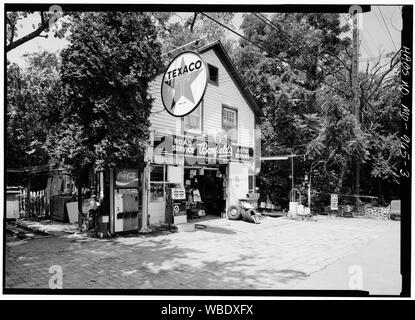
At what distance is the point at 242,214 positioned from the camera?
12.5m

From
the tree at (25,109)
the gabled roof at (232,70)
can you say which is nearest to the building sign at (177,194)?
the tree at (25,109)

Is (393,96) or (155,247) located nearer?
(155,247)

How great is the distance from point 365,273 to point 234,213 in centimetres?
727

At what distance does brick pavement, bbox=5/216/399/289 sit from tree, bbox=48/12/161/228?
7.44 ft

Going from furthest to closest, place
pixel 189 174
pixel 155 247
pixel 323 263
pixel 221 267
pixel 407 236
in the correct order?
pixel 189 174
pixel 155 247
pixel 323 263
pixel 221 267
pixel 407 236

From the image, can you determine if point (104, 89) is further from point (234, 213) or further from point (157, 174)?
point (234, 213)

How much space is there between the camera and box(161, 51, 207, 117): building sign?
635cm

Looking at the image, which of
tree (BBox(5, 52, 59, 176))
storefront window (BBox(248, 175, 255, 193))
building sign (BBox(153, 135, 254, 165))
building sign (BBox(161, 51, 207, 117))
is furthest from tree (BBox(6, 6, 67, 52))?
storefront window (BBox(248, 175, 255, 193))

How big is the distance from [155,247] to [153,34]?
18.5ft

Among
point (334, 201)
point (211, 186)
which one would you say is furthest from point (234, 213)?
point (334, 201)

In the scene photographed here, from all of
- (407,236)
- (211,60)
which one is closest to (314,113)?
(211,60)

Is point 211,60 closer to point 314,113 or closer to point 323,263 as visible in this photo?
point 314,113

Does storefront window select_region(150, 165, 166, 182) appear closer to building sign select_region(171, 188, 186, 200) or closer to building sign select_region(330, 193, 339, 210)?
building sign select_region(171, 188, 186, 200)
